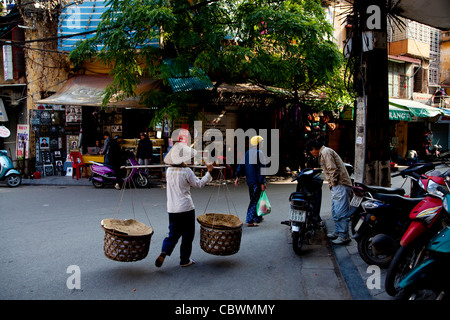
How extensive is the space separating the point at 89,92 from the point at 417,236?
1264cm

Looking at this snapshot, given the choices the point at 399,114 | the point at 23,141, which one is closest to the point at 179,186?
the point at 23,141

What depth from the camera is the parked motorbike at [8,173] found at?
11.8 m

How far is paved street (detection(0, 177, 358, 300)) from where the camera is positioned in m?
4.07

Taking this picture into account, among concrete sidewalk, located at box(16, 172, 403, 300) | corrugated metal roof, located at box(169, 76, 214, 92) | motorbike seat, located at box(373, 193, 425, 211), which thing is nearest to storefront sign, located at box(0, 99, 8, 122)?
corrugated metal roof, located at box(169, 76, 214, 92)

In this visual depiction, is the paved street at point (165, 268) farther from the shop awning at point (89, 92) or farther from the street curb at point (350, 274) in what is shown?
the shop awning at point (89, 92)

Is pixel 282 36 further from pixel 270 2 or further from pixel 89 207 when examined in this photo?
pixel 89 207

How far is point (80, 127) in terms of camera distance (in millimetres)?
14789

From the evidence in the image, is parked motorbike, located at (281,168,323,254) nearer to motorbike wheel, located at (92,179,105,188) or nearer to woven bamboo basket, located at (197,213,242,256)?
woven bamboo basket, located at (197,213,242,256)

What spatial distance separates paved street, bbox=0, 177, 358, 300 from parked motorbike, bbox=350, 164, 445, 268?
57 centimetres

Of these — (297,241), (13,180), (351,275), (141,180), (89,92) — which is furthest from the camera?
(89,92)

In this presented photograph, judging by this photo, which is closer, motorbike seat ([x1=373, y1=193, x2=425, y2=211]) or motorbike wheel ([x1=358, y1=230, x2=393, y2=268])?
motorbike seat ([x1=373, y1=193, x2=425, y2=211])

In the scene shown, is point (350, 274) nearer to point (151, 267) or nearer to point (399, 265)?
point (399, 265)

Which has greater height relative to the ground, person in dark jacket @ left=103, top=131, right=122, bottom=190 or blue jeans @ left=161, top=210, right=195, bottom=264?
person in dark jacket @ left=103, top=131, right=122, bottom=190
